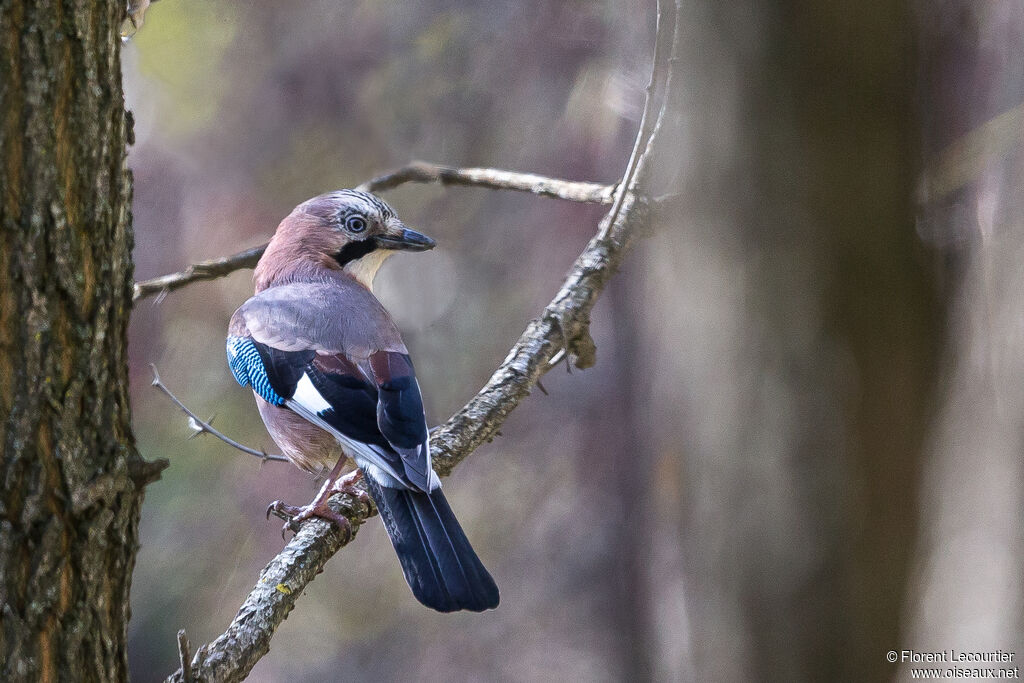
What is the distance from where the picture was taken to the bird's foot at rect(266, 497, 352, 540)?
8.53ft

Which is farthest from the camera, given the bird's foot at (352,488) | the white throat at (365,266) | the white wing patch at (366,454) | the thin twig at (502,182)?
the white throat at (365,266)

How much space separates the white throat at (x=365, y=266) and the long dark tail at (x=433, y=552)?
125cm

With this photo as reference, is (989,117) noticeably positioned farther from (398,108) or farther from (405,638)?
(405,638)

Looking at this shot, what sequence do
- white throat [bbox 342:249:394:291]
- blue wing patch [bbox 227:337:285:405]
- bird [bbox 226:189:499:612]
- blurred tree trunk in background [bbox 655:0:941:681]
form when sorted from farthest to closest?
white throat [bbox 342:249:394:291] → blue wing patch [bbox 227:337:285:405] → bird [bbox 226:189:499:612] → blurred tree trunk in background [bbox 655:0:941:681]

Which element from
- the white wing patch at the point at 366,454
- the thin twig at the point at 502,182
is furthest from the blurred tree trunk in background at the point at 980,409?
the white wing patch at the point at 366,454

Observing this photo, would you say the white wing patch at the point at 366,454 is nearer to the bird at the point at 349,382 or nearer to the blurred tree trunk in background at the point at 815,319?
the bird at the point at 349,382

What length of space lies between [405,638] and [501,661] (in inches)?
23.4

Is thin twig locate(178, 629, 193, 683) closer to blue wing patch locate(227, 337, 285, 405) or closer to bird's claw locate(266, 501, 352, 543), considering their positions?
bird's claw locate(266, 501, 352, 543)

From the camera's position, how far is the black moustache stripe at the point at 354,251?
3.75 meters

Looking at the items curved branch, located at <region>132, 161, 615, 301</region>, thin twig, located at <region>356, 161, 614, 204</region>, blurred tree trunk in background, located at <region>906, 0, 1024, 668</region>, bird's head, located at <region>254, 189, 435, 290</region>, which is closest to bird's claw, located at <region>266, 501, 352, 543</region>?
curved branch, located at <region>132, 161, 615, 301</region>

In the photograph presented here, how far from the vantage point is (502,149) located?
17.0 feet

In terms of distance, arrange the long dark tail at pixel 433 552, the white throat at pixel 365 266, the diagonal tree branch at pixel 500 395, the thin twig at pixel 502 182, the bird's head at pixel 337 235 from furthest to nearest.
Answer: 1. the white throat at pixel 365 266
2. the bird's head at pixel 337 235
3. the thin twig at pixel 502 182
4. the long dark tail at pixel 433 552
5. the diagonal tree branch at pixel 500 395

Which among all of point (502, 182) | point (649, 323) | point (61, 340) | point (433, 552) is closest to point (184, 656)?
point (61, 340)

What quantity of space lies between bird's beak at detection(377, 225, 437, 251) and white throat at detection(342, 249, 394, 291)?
64 millimetres
